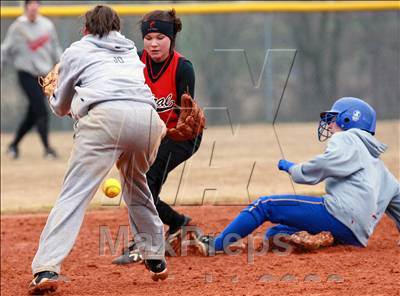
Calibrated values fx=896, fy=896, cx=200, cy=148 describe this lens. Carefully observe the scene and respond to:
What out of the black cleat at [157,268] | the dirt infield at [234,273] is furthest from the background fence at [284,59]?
the black cleat at [157,268]

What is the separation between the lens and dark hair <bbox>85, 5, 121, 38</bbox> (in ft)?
16.3

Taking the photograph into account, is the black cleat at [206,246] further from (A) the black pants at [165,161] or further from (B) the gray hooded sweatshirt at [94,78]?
(B) the gray hooded sweatshirt at [94,78]

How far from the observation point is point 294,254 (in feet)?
20.2

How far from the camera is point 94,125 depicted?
4.81 metres

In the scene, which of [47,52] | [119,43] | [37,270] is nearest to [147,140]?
[119,43]

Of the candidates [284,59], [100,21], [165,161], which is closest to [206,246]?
[165,161]

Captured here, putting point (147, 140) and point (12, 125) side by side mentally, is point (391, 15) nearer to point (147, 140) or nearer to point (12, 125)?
point (12, 125)

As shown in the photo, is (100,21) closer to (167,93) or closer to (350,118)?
(167,93)

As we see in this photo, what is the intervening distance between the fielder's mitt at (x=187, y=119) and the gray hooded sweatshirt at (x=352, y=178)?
67 cm

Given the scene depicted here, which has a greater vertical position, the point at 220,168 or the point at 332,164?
the point at 332,164

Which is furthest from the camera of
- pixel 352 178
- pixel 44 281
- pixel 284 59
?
pixel 284 59

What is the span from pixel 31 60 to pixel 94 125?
7825 mm

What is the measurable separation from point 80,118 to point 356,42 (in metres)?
9.16

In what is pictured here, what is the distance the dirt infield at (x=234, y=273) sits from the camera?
4969 millimetres
